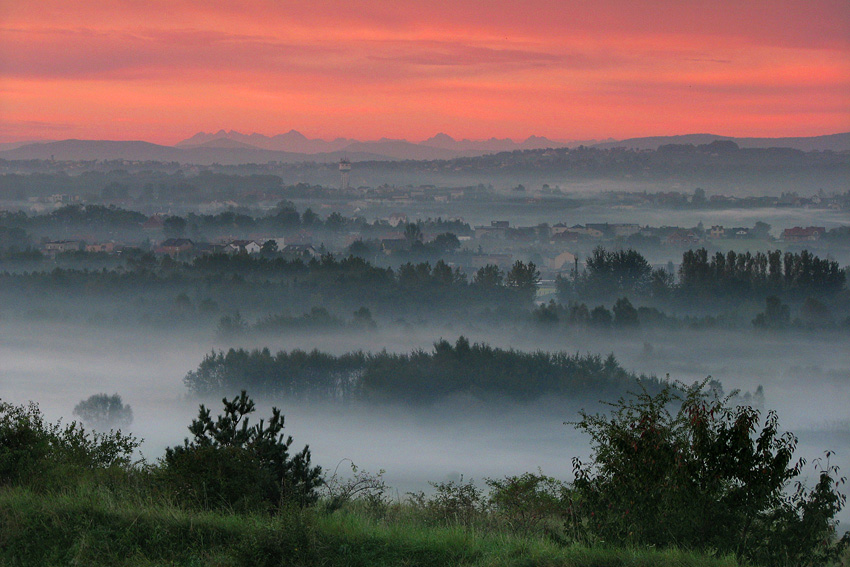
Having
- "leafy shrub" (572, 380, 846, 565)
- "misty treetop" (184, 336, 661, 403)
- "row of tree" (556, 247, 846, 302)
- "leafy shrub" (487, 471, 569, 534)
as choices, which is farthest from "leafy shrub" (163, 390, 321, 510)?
"row of tree" (556, 247, 846, 302)

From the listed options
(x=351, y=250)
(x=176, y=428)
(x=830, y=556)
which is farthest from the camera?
(x=351, y=250)

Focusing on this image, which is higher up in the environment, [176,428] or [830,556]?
[830,556]

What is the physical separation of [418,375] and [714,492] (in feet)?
222

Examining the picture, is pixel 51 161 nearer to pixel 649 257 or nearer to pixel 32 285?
pixel 32 285

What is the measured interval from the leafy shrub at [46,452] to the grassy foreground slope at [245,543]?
1258 millimetres

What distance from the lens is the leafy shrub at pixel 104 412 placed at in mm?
80938

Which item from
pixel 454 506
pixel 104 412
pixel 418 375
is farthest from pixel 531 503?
pixel 104 412

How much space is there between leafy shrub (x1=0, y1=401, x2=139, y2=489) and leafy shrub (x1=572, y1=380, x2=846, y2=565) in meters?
4.91

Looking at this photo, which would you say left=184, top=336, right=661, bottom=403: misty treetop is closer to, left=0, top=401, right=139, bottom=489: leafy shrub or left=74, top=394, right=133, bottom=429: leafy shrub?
left=74, top=394, right=133, bottom=429: leafy shrub

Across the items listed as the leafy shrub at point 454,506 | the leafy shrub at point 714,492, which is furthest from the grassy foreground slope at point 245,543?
the leafy shrub at point 454,506

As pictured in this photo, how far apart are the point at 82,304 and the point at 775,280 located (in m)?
86.7

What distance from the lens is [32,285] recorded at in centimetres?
11619

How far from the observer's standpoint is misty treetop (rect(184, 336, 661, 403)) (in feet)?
229

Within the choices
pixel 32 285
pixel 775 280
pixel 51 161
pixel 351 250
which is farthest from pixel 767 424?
pixel 51 161
